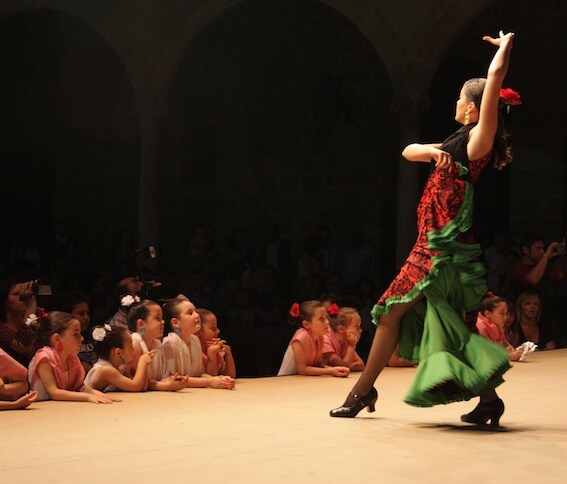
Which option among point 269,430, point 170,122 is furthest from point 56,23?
point 269,430

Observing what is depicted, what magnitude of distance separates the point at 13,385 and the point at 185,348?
1296mm

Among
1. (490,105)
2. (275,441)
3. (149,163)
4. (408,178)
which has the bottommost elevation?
(275,441)

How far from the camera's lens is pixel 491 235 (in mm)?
15023

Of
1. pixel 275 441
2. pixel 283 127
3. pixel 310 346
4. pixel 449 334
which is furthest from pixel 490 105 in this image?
→ pixel 283 127

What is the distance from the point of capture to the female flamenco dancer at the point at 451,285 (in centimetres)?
506

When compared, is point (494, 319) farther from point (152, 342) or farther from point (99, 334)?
point (99, 334)

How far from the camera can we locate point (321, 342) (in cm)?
780

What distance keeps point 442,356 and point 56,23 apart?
13.1m

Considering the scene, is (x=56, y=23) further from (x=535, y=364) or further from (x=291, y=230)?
(x=535, y=364)

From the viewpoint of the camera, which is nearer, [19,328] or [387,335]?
[387,335]

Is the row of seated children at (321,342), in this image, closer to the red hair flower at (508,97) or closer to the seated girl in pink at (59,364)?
the seated girl in pink at (59,364)

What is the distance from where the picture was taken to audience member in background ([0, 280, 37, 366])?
22.9ft

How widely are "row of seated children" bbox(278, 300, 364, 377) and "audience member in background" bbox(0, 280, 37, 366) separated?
171 cm

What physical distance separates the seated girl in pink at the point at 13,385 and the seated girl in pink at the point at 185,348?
110 cm
